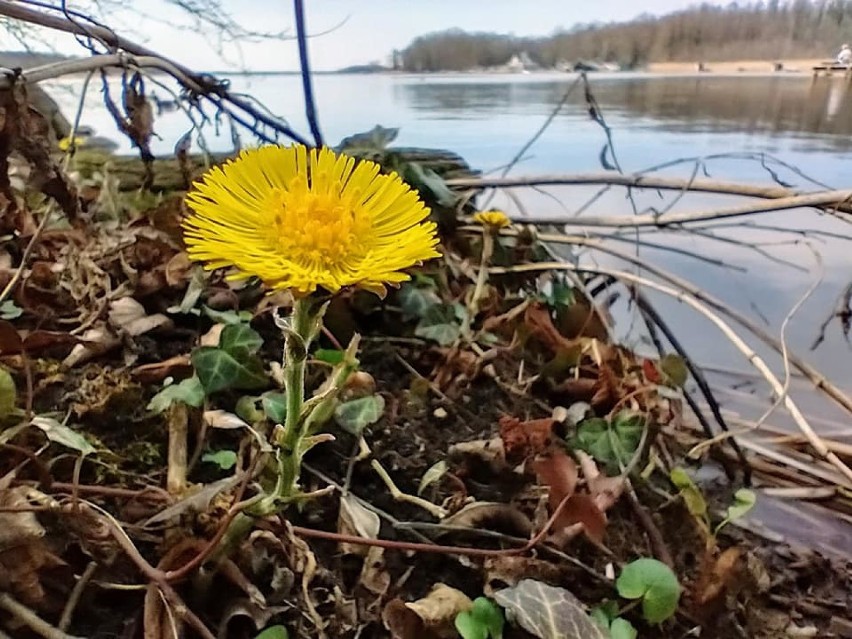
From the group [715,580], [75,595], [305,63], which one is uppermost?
[305,63]

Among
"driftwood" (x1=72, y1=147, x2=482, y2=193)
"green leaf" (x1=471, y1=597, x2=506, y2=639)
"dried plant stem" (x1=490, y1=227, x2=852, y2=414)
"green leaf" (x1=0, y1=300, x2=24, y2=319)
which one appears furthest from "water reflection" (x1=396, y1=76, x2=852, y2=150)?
"green leaf" (x1=471, y1=597, x2=506, y2=639)

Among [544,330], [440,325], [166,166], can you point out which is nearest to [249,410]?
[440,325]

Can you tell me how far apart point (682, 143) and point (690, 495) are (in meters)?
0.89

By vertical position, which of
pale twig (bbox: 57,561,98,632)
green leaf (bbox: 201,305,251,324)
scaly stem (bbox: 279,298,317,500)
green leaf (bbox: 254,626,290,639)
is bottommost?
green leaf (bbox: 254,626,290,639)

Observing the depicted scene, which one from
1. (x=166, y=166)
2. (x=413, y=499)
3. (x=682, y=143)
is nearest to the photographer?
(x=413, y=499)

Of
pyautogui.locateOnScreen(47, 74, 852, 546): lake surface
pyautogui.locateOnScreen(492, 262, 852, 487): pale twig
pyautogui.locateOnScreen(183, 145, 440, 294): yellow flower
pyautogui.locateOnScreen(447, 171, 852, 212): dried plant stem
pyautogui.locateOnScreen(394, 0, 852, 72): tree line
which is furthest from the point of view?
pyautogui.locateOnScreen(394, 0, 852, 72): tree line

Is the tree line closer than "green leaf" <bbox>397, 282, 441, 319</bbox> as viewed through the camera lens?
No

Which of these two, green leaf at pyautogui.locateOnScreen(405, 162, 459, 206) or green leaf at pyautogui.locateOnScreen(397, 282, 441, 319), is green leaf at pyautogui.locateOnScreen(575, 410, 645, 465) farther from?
green leaf at pyautogui.locateOnScreen(405, 162, 459, 206)

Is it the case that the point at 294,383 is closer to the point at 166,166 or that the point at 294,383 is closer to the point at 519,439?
the point at 519,439

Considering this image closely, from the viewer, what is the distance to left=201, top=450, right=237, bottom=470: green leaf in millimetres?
580

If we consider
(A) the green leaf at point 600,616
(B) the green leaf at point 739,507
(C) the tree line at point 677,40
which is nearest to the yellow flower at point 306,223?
(A) the green leaf at point 600,616

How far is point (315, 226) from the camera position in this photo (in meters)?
0.38

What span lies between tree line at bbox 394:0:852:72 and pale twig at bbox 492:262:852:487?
69 centimetres

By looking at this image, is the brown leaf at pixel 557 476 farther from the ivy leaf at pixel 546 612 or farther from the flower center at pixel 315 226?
the flower center at pixel 315 226
